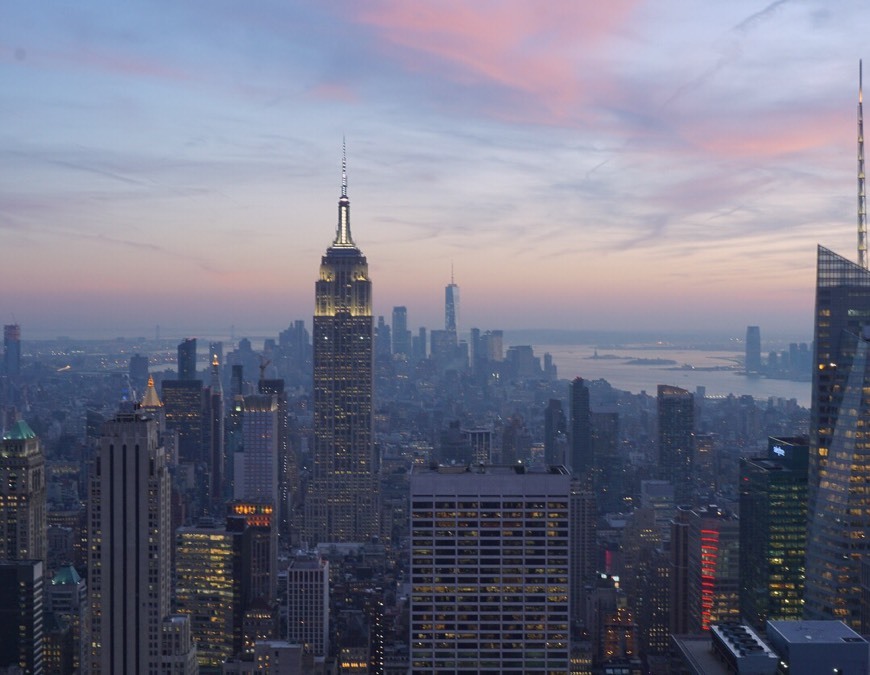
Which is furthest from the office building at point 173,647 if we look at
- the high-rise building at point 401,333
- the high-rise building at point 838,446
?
the high-rise building at point 401,333

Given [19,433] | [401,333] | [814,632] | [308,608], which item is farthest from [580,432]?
[814,632]

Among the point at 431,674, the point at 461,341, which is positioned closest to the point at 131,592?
the point at 431,674

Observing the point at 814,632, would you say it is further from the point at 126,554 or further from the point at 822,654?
the point at 126,554

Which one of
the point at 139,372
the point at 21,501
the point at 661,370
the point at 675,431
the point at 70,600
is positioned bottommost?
the point at 70,600

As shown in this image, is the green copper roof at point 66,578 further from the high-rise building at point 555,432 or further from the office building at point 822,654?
the high-rise building at point 555,432

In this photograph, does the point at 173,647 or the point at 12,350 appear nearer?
the point at 173,647
